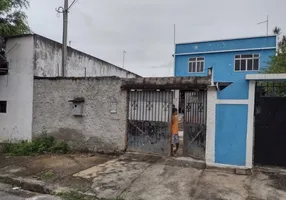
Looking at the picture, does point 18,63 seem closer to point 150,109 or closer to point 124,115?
point 124,115

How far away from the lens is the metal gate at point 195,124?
7.57m

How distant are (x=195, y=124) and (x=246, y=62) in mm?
16550

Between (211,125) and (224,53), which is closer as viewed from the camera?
(211,125)

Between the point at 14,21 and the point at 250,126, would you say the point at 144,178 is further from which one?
the point at 14,21

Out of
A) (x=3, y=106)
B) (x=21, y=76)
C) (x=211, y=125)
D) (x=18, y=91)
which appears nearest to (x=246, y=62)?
(x=211, y=125)

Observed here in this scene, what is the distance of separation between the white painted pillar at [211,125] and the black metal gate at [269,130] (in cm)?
106

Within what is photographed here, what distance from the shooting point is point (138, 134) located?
8.43 meters

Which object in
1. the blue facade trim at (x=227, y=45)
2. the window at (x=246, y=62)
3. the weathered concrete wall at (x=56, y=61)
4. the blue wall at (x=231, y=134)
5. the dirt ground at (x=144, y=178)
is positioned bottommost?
the dirt ground at (x=144, y=178)

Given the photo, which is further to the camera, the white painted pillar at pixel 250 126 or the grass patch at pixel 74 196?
the white painted pillar at pixel 250 126

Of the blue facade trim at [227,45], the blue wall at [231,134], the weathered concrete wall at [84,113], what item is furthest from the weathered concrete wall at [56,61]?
the blue facade trim at [227,45]

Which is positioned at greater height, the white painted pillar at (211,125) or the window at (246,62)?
the window at (246,62)

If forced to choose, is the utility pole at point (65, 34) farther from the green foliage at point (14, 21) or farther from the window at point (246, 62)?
the window at point (246, 62)

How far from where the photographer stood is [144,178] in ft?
20.7

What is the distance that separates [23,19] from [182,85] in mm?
8570
